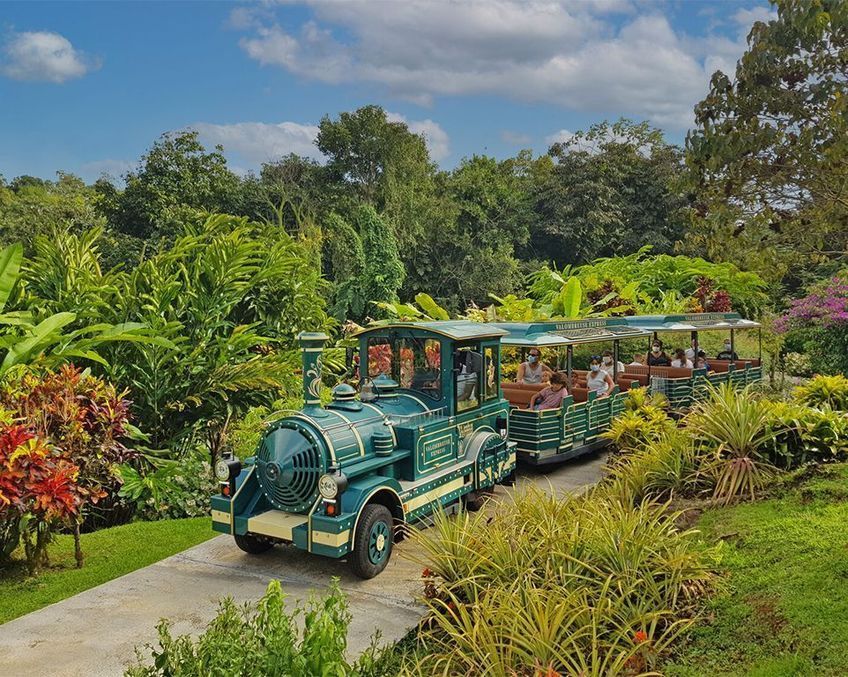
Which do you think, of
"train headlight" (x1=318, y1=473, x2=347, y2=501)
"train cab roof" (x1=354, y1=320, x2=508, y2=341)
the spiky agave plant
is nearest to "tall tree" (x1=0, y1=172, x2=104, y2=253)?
"train cab roof" (x1=354, y1=320, x2=508, y2=341)

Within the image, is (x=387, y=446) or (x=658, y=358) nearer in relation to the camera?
(x=387, y=446)

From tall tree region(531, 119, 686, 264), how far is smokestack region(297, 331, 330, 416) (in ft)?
98.0

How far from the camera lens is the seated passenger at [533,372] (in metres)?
11.4

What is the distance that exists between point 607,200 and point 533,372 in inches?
1024

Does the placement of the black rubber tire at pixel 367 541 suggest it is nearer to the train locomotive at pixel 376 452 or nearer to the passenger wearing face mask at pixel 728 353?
the train locomotive at pixel 376 452

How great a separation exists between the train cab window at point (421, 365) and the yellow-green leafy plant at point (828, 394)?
193 inches

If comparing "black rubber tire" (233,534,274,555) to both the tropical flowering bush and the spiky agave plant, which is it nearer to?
the spiky agave plant

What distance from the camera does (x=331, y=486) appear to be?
6.02 m

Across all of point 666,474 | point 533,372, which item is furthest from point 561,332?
point 666,474

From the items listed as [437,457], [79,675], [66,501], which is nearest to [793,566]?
[437,457]

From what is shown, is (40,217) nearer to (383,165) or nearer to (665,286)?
(383,165)

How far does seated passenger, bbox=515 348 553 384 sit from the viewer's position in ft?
37.4

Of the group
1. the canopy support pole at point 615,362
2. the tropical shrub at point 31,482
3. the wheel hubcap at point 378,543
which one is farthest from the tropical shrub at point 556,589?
the canopy support pole at point 615,362

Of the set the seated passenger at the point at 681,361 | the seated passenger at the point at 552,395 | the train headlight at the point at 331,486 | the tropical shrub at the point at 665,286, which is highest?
the tropical shrub at the point at 665,286
